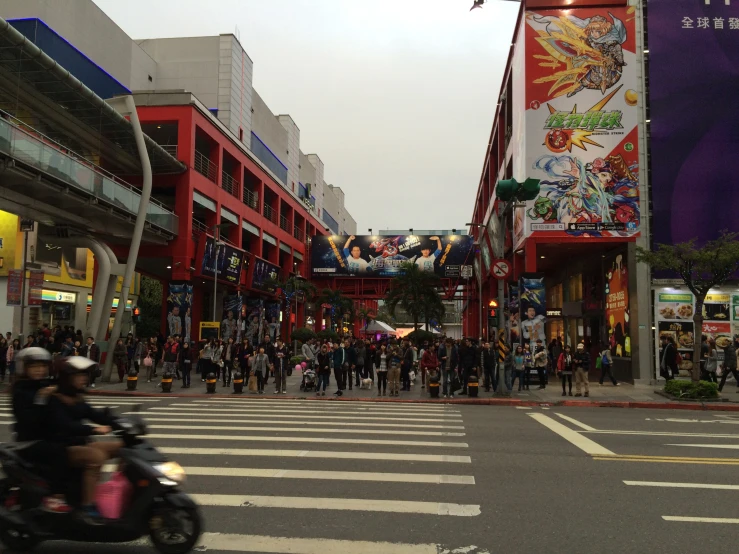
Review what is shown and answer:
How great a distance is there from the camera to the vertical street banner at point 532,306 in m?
25.6

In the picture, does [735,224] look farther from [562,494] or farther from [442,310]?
[442,310]

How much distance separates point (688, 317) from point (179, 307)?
24357 mm

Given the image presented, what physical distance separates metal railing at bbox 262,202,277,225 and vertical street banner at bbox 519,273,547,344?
→ 87.4 feet

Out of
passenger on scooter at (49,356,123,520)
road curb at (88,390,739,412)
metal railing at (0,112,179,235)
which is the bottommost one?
road curb at (88,390,739,412)

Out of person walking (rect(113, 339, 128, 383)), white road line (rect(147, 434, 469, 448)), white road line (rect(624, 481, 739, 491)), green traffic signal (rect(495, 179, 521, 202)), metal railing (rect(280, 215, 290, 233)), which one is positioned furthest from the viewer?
metal railing (rect(280, 215, 290, 233))

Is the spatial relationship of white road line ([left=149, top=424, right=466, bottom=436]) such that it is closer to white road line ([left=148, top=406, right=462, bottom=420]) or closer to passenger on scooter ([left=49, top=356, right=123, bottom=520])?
white road line ([left=148, top=406, right=462, bottom=420])

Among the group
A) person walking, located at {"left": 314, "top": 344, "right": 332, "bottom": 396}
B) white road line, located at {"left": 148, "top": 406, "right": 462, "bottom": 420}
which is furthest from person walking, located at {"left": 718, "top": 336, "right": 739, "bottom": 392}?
person walking, located at {"left": 314, "top": 344, "right": 332, "bottom": 396}

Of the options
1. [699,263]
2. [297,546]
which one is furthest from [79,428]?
[699,263]

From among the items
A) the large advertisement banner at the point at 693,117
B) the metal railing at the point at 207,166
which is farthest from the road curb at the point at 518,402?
the metal railing at the point at 207,166

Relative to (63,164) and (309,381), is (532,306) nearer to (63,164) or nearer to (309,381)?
(309,381)

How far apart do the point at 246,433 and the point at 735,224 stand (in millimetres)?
22759

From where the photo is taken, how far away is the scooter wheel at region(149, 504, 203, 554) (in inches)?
181

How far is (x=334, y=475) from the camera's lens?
7352 mm

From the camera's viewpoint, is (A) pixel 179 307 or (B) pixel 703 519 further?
(A) pixel 179 307
